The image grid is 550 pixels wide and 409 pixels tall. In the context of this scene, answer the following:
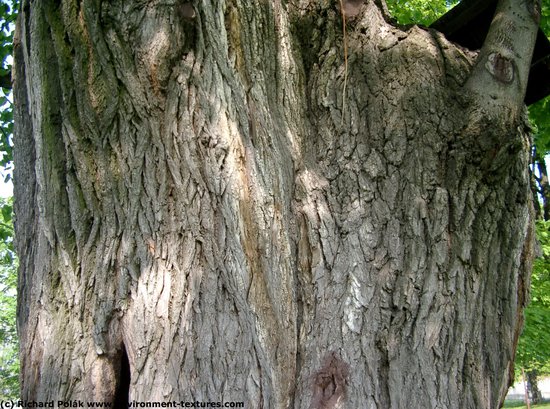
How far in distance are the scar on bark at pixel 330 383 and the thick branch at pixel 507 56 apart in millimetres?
1468

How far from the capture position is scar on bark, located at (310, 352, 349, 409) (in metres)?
2.29

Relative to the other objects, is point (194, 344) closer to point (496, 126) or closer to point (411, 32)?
point (496, 126)

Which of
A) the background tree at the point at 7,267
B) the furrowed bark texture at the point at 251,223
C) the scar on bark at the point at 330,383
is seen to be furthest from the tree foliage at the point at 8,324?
the scar on bark at the point at 330,383

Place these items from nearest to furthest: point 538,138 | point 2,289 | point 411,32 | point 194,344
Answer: point 194,344 → point 411,32 → point 538,138 → point 2,289

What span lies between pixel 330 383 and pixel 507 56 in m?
1.90

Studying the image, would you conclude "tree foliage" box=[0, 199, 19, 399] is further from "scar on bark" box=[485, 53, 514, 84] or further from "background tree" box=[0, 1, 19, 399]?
"scar on bark" box=[485, 53, 514, 84]

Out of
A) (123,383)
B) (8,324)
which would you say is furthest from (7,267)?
(123,383)

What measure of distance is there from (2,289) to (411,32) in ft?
76.1

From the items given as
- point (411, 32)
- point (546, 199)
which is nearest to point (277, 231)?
point (411, 32)

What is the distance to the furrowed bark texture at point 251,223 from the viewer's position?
231 cm

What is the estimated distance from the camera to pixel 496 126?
2.52 meters

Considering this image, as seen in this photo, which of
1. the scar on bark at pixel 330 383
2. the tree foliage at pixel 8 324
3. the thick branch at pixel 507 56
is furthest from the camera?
the tree foliage at pixel 8 324

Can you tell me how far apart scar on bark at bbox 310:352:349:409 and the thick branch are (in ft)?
4.81

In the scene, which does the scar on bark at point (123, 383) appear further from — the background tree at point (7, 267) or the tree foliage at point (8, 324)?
the tree foliage at point (8, 324)
